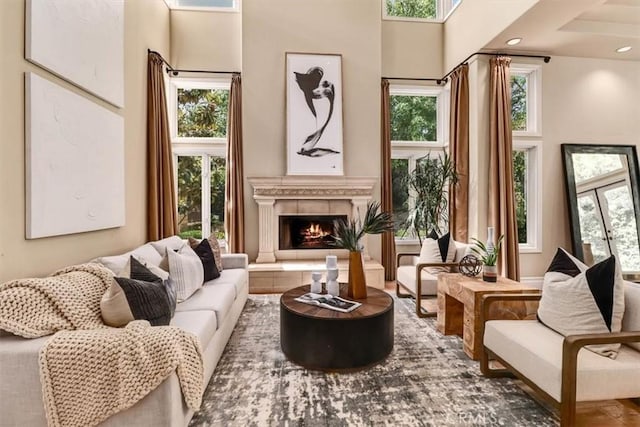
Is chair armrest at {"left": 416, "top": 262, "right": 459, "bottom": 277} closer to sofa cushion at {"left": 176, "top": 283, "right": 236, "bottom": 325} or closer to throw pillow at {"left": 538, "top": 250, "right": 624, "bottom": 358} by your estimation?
throw pillow at {"left": 538, "top": 250, "right": 624, "bottom": 358}

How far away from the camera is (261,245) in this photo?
5.06 meters

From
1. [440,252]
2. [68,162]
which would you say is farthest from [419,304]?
[68,162]

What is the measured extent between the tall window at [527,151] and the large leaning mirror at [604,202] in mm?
400

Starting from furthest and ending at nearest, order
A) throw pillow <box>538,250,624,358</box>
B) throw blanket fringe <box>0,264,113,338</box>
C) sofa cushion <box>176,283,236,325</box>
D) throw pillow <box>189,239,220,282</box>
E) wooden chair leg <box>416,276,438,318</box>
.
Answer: wooden chair leg <box>416,276,438,318</box> → throw pillow <box>189,239,220,282</box> → sofa cushion <box>176,283,236,325</box> → throw pillow <box>538,250,624,358</box> → throw blanket fringe <box>0,264,113,338</box>

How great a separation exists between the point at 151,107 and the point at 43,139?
2078 mm

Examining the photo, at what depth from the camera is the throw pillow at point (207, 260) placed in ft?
11.1

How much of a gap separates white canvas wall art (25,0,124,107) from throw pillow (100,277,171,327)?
1.59 meters

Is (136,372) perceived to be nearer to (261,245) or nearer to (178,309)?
(178,309)

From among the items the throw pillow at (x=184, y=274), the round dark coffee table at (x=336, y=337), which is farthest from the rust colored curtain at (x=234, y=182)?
the round dark coffee table at (x=336, y=337)

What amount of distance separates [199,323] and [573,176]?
206 inches

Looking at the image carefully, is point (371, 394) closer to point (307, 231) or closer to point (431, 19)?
point (307, 231)

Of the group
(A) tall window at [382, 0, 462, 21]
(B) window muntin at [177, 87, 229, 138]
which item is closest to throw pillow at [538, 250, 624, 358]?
(B) window muntin at [177, 87, 229, 138]

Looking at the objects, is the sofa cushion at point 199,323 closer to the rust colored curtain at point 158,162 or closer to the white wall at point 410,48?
the rust colored curtain at point 158,162

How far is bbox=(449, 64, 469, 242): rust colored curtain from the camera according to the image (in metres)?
4.84
